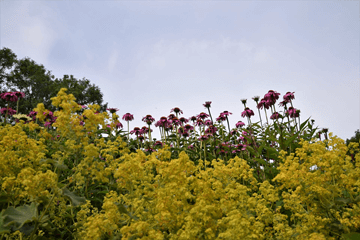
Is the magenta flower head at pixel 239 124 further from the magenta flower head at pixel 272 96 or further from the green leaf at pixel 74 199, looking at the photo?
the green leaf at pixel 74 199

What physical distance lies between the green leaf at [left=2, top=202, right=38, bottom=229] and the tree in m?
26.1

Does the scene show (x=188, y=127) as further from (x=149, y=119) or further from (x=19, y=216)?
(x=19, y=216)

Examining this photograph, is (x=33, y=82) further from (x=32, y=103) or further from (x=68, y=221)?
(x=68, y=221)

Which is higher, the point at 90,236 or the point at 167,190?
the point at 167,190

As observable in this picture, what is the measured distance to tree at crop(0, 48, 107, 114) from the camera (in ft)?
84.8

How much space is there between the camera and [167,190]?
2328 mm

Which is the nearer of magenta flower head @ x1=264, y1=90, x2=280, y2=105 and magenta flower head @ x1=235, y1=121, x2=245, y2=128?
magenta flower head @ x1=264, y1=90, x2=280, y2=105

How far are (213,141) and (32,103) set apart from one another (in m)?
25.5

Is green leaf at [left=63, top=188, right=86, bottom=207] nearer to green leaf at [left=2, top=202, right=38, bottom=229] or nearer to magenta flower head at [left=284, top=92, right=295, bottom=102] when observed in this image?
green leaf at [left=2, top=202, right=38, bottom=229]

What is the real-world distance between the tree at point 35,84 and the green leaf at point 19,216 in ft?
85.5

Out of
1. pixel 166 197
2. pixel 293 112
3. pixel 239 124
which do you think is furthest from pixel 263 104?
pixel 166 197

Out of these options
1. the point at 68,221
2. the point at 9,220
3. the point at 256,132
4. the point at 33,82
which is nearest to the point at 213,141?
the point at 256,132

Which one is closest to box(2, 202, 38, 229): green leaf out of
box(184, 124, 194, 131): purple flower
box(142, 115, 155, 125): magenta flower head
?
box(142, 115, 155, 125): magenta flower head

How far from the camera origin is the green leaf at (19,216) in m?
2.37
